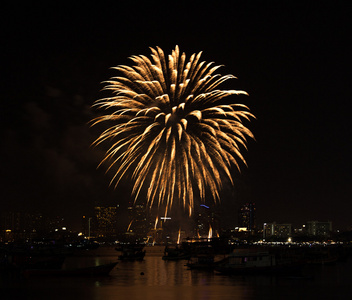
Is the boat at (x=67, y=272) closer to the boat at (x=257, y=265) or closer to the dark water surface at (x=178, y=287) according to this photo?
the dark water surface at (x=178, y=287)

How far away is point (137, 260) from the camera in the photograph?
122 meters

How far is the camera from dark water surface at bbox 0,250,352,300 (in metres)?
50.3

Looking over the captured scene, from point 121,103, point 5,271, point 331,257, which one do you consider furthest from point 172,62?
point 331,257

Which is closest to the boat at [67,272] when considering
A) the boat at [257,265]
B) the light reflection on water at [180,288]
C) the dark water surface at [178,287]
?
the dark water surface at [178,287]

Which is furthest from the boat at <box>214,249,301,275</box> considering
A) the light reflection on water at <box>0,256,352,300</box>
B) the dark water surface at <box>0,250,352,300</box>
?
the light reflection on water at <box>0,256,352,300</box>

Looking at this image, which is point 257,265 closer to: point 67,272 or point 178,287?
point 178,287

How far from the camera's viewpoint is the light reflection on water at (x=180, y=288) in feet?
165

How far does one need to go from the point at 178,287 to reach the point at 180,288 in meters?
1.00

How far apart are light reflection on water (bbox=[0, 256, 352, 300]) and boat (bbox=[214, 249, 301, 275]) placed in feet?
7.89

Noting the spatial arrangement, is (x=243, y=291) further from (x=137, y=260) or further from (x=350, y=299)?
(x=137, y=260)

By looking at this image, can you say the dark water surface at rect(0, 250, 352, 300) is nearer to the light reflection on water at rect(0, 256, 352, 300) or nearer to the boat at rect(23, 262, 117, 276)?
the light reflection on water at rect(0, 256, 352, 300)

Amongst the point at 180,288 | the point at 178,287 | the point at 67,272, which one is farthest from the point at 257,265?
the point at 67,272

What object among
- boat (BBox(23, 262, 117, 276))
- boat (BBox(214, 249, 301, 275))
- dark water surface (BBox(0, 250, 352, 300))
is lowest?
dark water surface (BBox(0, 250, 352, 300))

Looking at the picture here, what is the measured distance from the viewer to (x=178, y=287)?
57.7 metres
